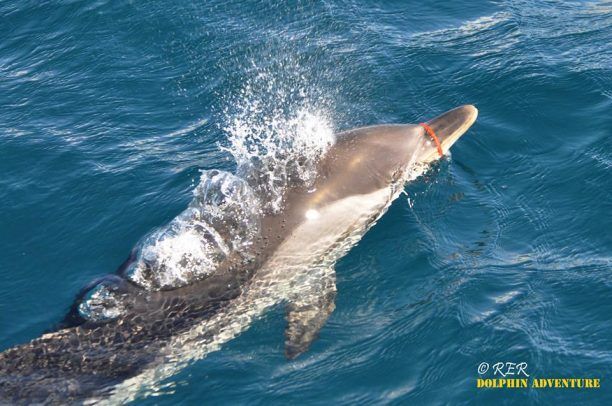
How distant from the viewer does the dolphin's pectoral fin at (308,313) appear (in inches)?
426

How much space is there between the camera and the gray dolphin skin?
1007 centimetres

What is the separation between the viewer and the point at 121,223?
13.5m

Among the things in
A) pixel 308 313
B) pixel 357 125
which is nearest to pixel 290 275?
pixel 308 313

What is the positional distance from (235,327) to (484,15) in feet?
36.0

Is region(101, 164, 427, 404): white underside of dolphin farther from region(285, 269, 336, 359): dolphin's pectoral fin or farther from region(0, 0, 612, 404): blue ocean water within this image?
region(0, 0, 612, 404): blue ocean water

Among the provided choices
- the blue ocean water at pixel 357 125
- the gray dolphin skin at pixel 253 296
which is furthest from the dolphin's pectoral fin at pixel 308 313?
the blue ocean water at pixel 357 125

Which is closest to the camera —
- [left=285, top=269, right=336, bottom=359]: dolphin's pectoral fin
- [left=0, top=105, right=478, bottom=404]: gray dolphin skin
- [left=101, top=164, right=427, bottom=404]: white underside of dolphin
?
[left=0, top=105, right=478, bottom=404]: gray dolphin skin

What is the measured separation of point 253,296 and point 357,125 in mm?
4828

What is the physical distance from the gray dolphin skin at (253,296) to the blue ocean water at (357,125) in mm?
261

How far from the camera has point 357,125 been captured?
49.1 ft

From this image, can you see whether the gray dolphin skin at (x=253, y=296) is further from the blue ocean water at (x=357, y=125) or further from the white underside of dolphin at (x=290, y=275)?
the blue ocean water at (x=357, y=125)

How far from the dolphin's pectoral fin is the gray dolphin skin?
0.01 meters

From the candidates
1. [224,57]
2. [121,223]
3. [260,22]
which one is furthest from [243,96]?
[121,223]

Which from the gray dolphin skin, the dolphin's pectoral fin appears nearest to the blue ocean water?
the dolphin's pectoral fin
